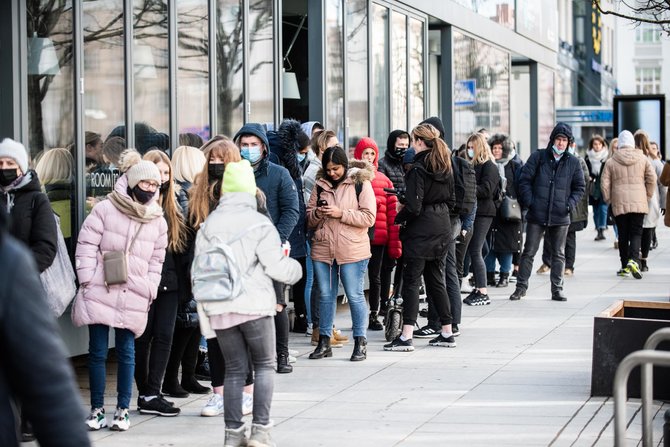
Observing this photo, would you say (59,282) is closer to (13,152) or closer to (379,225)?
(13,152)

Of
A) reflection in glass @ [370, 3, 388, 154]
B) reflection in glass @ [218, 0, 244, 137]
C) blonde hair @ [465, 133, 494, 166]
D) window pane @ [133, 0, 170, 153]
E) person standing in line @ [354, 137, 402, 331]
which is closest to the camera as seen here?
window pane @ [133, 0, 170, 153]

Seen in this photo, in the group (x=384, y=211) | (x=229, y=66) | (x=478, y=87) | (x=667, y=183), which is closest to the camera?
(x=384, y=211)

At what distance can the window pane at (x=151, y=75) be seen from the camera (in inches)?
413

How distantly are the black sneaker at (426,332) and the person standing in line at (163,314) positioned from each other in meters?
4.24

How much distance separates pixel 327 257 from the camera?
10695 millimetres

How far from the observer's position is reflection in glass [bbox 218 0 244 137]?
12164 millimetres

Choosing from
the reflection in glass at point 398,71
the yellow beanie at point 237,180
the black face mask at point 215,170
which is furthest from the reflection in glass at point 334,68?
the yellow beanie at point 237,180

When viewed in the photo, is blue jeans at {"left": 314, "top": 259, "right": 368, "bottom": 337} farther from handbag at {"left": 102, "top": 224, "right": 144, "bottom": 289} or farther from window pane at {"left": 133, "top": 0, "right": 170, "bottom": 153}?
handbag at {"left": 102, "top": 224, "right": 144, "bottom": 289}

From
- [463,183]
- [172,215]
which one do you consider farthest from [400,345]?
[172,215]

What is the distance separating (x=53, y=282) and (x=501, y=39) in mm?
16727

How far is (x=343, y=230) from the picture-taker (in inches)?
419

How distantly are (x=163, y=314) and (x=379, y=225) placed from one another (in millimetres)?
4094

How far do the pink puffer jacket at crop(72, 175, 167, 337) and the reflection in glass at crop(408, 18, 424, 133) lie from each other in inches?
398

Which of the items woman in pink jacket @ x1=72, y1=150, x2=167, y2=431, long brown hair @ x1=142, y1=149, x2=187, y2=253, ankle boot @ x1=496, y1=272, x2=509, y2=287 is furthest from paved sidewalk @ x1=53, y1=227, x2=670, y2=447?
ankle boot @ x1=496, y1=272, x2=509, y2=287
